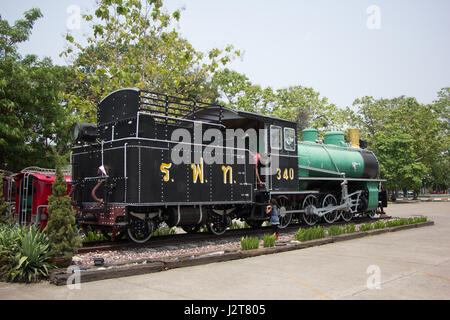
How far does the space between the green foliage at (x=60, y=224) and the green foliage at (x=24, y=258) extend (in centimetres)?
20

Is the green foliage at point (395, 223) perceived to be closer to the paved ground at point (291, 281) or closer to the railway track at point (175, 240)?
the railway track at point (175, 240)

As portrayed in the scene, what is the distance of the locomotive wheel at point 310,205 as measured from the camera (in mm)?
14269

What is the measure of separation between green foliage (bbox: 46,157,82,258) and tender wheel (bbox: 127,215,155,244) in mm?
2304

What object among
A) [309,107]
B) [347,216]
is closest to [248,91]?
[309,107]

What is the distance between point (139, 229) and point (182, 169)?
178 centimetres

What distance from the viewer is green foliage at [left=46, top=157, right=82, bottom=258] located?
693 centimetres

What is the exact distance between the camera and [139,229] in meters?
9.55

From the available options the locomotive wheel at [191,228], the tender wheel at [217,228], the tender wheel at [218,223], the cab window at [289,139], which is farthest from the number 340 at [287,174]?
the locomotive wheel at [191,228]

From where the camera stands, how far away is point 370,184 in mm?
17219

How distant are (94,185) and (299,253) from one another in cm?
525

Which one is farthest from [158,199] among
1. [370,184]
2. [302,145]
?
[370,184]

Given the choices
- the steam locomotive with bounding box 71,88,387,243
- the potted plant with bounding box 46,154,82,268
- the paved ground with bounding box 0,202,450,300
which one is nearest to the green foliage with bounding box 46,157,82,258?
the potted plant with bounding box 46,154,82,268

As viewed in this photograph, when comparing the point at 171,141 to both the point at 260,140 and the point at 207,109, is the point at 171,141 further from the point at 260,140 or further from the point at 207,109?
the point at 260,140

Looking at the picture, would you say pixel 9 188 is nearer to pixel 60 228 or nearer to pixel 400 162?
A: pixel 60 228
